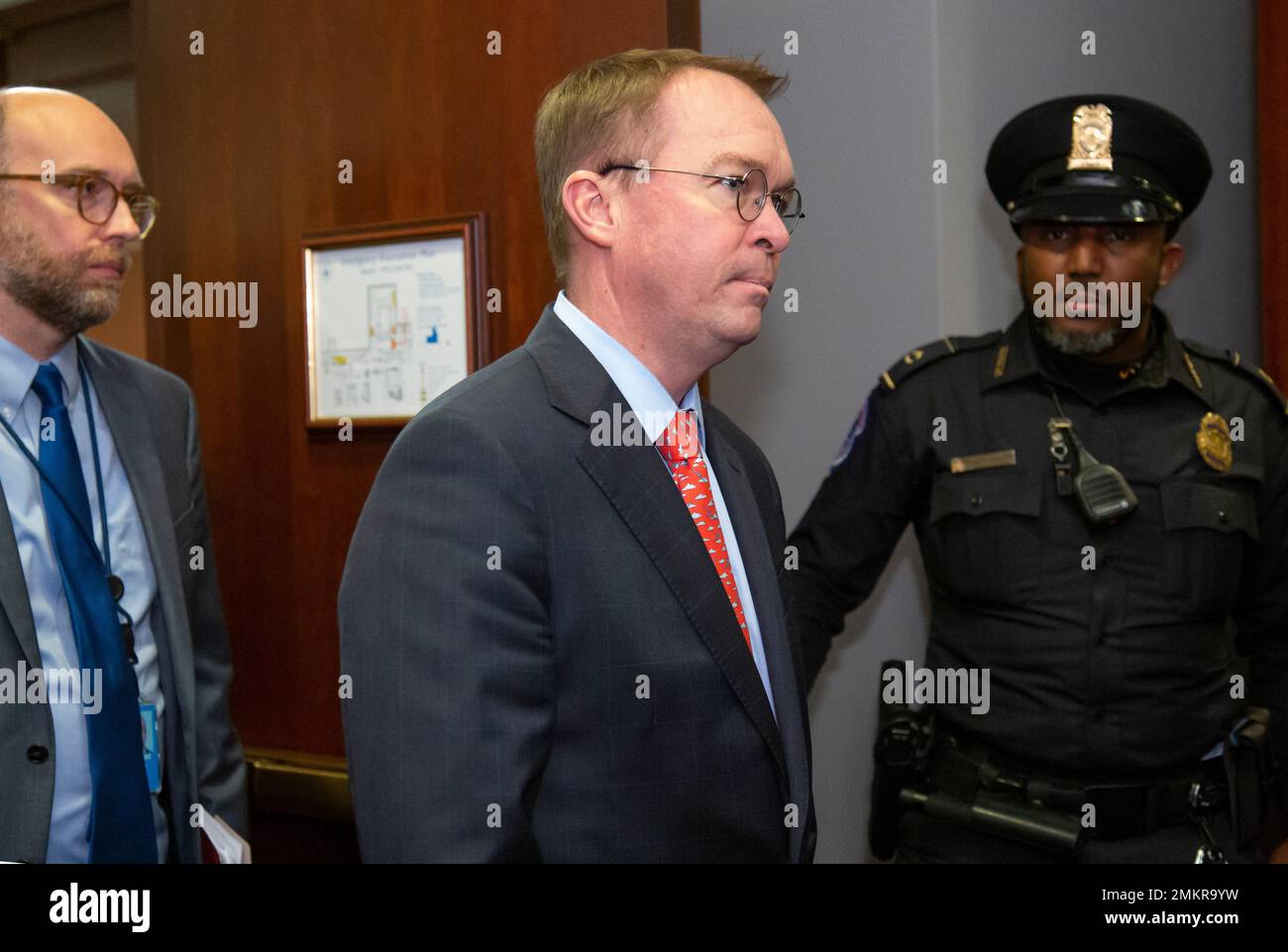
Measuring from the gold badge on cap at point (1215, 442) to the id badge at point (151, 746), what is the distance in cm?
176

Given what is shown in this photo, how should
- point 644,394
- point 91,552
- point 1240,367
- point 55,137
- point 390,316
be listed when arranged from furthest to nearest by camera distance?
point 390,316, point 1240,367, point 55,137, point 91,552, point 644,394

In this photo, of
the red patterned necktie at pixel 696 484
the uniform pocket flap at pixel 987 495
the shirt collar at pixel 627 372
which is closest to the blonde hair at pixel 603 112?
the shirt collar at pixel 627 372

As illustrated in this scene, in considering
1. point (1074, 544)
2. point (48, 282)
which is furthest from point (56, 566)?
point (1074, 544)

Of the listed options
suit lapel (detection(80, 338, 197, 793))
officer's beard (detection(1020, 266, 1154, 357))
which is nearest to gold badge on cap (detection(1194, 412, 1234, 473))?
officer's beard (detection(1020, 266, 1154, 357))

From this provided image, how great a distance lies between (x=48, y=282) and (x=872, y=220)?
4.77ft

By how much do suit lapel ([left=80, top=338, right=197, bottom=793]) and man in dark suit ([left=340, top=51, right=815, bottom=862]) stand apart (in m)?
0.74

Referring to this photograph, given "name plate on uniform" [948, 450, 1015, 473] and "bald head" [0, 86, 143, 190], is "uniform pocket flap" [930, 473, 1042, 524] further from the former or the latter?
"bald head" [0, 86, 143, 190]

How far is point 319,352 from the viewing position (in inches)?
103

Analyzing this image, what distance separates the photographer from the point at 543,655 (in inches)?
45.9

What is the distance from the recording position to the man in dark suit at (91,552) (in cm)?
163

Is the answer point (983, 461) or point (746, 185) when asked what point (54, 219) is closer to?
point (746, 185)

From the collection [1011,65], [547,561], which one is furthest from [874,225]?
[547,561]

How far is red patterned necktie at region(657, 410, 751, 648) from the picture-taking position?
1355 millimetres

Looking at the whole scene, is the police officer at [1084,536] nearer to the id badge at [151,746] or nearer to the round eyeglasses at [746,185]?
the round eyeglasses at [746,185]
